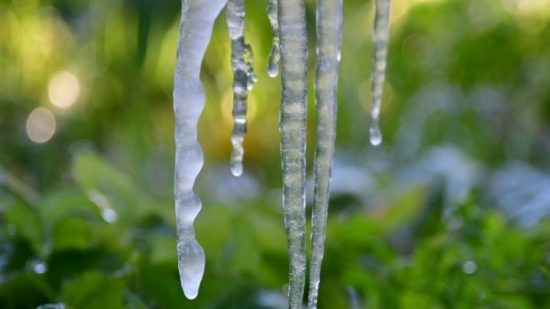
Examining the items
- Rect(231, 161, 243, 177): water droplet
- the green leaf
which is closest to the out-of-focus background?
the green leaf

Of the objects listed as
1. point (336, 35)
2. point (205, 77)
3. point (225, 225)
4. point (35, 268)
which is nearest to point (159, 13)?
point (205, 77)

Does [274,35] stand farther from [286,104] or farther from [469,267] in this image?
[469,267]

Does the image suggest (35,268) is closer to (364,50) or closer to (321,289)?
(321,289)

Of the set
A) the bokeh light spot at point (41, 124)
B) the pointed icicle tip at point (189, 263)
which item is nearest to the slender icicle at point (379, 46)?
the pointed icicle tip at point (189, 263)

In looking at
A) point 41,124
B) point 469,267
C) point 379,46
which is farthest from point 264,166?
point 379,46

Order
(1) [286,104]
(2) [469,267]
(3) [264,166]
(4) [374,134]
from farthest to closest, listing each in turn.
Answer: (3) [264,166] < (2) [469,267] < (4) [374,134] < (1) [286,104]

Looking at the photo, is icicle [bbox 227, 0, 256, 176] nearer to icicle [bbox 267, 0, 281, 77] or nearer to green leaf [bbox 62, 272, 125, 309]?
icicle [bbox 267, 0, 281, 77]
